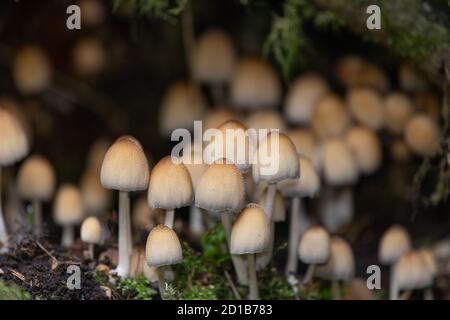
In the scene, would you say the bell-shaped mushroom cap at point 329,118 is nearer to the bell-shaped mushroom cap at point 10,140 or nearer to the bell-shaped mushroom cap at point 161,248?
the bell-shaped mushroom cap at point 161,248

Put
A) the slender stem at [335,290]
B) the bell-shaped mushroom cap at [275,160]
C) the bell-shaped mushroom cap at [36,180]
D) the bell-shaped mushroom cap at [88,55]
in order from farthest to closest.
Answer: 1. the bell-shaped mushroom cap at [88,55]
2. the bell-shaped mushroom cap at [36,180]
3. the slender stem at [335,290]
4. the bell-shaped mushroom cap at [275,160]

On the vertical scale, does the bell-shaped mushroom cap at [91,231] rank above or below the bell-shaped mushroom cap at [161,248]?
above

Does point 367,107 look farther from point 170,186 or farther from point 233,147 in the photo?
point 170,186

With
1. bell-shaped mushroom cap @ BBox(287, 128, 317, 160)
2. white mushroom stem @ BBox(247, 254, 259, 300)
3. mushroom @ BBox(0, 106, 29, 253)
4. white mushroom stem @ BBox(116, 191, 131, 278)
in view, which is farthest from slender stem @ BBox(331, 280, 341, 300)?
mushroom @ BBox(0, 106, 29, 253)

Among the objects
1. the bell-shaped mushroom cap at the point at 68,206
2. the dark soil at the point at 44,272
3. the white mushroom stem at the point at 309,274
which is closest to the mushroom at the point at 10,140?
the dark soil at the point at 44,272
